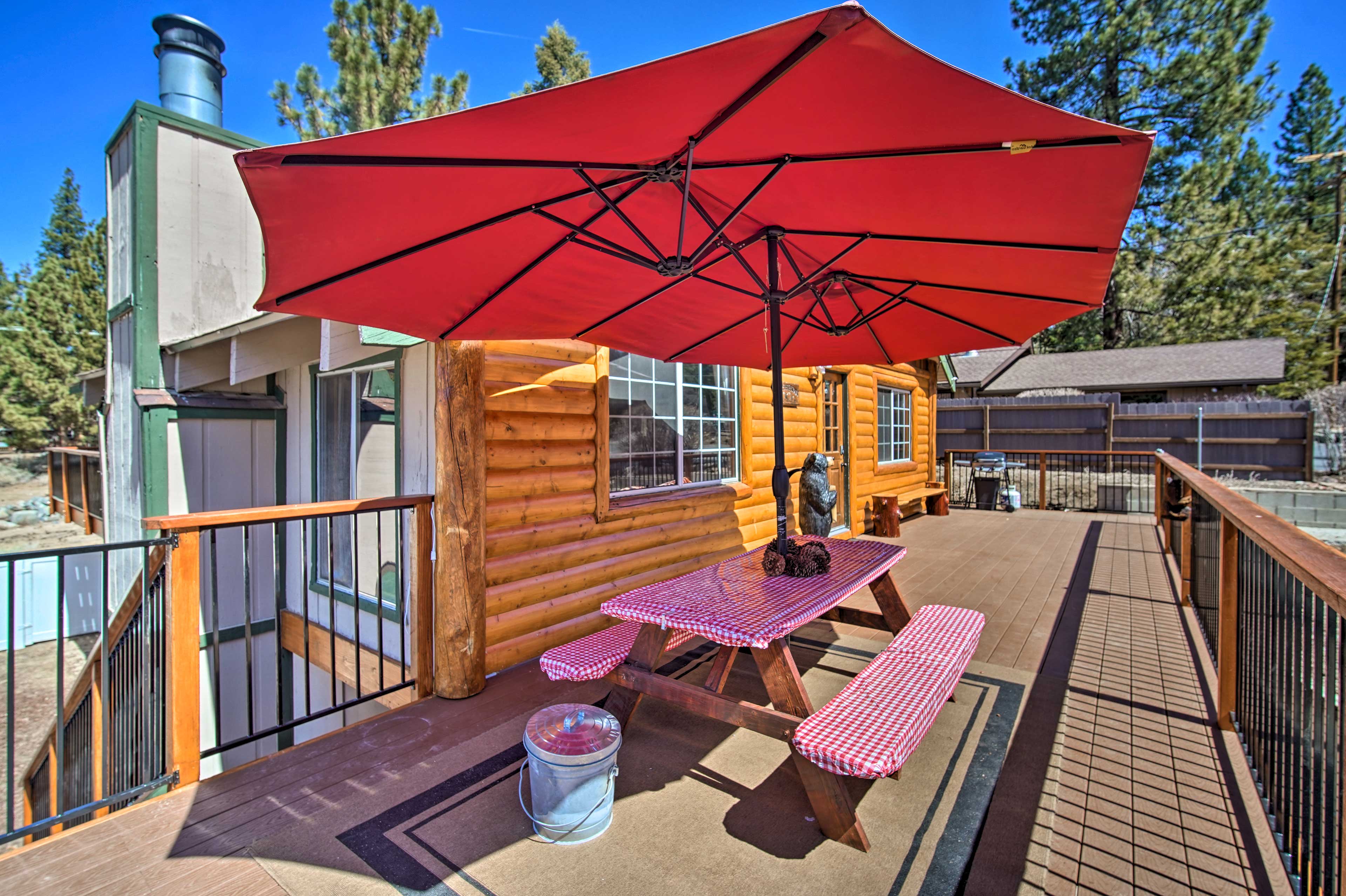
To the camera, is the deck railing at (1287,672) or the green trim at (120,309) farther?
the green trim at (120,309)

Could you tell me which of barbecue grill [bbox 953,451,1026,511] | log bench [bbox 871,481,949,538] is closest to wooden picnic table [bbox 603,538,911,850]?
log bench [bbox 871,481,949,538]

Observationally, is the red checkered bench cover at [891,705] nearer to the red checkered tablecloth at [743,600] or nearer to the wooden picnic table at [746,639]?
the wooden picnic table at [746,639]

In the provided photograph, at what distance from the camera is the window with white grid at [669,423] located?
4.13m

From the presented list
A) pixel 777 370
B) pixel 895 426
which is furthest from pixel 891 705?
pixel 895 426

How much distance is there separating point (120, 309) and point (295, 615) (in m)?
3.17

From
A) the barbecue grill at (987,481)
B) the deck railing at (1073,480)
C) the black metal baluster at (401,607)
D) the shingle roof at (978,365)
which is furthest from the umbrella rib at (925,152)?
the shingle roof at (978,365)

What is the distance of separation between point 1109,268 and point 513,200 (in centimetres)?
216

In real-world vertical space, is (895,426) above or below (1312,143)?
below

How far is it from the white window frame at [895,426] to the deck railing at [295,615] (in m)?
6.26

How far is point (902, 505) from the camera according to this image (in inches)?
333

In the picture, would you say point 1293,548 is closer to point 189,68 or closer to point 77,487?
point 189,68

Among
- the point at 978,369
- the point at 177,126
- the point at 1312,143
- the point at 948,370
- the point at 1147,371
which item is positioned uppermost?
the point at 1312,143

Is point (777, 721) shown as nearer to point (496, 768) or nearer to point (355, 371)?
point (496, 768)

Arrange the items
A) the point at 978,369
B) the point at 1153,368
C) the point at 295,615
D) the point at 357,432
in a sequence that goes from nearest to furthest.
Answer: the point at 357,432, the point at 295,615, the point at 1153,368, the point at 978,369
